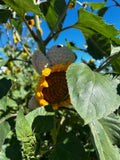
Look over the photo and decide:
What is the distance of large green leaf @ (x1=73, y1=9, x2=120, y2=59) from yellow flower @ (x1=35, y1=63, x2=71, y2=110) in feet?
0.56

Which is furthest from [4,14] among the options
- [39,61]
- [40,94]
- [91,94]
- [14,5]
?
[91,94]

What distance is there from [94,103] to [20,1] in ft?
1.12

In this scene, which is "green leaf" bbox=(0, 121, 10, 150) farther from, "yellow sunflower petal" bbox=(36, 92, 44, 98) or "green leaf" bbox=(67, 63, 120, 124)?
"green leaf" bbox=(67, 63, 120, 124)

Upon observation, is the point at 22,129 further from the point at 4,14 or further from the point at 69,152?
the point at 4,14

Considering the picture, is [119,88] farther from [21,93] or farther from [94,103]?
[21,93]

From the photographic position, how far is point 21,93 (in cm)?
116

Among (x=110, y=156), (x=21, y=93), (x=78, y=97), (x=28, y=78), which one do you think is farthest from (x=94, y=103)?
(x=28, y=78)

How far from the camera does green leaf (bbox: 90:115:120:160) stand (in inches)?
15.3

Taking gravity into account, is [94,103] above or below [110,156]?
above

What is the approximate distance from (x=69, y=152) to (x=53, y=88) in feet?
0.75

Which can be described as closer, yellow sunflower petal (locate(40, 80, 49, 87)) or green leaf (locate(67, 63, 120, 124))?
green leaf (locate(67, 63, 120, 124))

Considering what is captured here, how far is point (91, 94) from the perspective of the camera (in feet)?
1.08

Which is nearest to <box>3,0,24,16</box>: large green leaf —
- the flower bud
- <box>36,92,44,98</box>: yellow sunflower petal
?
the flower bud

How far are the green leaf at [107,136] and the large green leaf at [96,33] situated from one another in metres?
0.28
